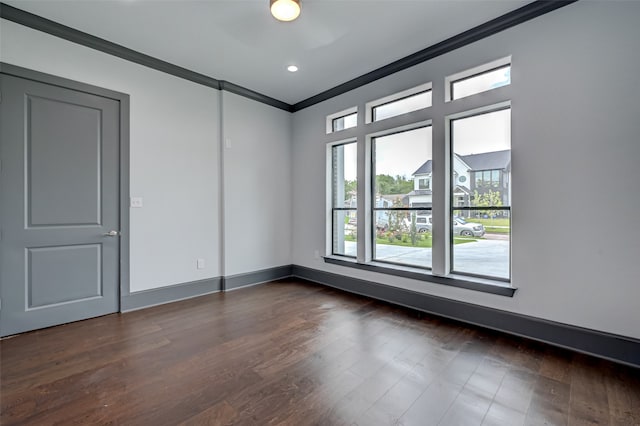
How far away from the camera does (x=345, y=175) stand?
4.42 meters

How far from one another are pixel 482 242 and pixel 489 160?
0.86m

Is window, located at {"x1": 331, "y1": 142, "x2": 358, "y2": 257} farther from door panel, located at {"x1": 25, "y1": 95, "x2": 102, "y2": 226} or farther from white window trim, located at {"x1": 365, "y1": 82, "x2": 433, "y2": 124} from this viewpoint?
door panel, located at {"x1": 25, "y1": 95, "x2": 102, "y2": 226}

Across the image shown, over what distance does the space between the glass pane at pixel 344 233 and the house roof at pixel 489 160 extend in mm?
1736

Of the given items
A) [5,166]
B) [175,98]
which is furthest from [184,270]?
[175,98]

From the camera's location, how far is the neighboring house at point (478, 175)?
280 centimetres

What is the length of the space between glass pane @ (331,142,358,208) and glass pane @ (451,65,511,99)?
1479 mm

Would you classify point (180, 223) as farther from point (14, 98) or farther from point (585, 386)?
point (585, 386)

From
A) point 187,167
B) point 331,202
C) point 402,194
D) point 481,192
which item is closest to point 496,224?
point 481,192

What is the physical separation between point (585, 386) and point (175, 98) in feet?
15.8

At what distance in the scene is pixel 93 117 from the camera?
3.04m

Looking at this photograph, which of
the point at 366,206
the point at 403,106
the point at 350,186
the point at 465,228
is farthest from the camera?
the point at 350,186

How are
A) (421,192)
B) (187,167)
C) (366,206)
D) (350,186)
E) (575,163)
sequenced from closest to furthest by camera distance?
(575,163) < (421,192) < (187,167) < (366,206) < (350,186)

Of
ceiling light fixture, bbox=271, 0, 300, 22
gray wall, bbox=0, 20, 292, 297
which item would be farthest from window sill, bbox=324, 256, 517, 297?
ceiling light fixture, bbox=271, 0, 300, 22

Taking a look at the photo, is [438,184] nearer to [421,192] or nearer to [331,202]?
[421,192]
